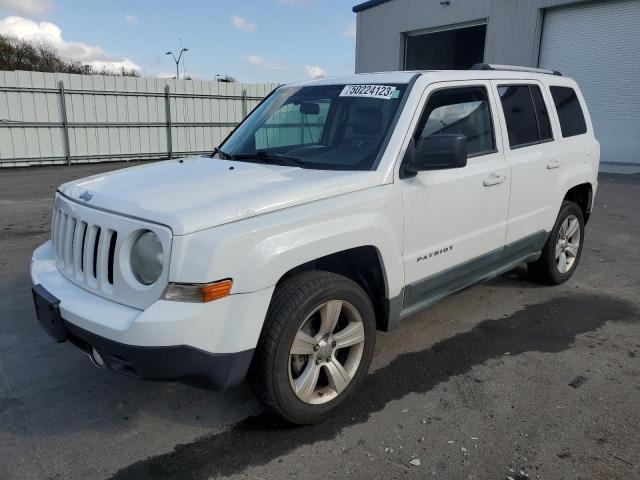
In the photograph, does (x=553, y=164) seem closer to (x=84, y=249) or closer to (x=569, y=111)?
(x=569, y=111)

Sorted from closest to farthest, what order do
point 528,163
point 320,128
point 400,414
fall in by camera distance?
point 400,414 → point 320,128 → point 528,163

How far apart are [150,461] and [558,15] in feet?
62.9

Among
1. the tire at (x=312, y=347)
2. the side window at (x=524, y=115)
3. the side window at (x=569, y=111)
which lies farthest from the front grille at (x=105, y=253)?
the side window at (x=569, y=111)

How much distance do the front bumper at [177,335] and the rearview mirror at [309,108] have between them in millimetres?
1864

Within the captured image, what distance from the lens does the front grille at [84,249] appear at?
2637 millimetres

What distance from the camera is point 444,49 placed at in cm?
2641

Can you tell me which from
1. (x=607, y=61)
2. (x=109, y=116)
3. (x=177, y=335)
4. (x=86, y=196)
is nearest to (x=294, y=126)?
(x=86, y=196)

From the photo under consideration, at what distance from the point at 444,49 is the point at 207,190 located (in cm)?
2614

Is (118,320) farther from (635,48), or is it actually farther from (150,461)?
(635,48)

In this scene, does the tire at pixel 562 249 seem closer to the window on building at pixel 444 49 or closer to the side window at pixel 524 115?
the side window at pixel 524 115

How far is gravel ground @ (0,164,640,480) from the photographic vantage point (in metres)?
2.63

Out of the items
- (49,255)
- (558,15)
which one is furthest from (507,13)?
(49,255)

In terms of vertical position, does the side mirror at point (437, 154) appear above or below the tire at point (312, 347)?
above

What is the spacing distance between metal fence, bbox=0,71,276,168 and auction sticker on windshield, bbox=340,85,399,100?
554 inches
